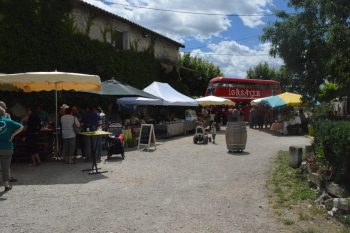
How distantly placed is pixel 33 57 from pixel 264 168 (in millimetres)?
11209

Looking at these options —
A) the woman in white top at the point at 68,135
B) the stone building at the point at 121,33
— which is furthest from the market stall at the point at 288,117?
the woman in white top at the point at 68,135

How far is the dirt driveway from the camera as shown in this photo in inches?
239

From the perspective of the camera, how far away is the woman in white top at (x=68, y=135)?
11.7 metres

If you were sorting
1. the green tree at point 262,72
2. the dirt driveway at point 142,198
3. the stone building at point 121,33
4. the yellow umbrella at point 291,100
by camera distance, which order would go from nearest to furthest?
the dirt driveway at point 142,198 < the stone building at point 121,33 < the yellow umbrella at point 291,100 < the green tree at point 262,72

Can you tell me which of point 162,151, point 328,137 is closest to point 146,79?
point 162,151

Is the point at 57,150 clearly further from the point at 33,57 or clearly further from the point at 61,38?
the point at 61,38

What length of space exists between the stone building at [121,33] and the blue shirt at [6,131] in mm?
12914

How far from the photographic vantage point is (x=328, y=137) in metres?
7.61

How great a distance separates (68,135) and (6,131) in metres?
3.52

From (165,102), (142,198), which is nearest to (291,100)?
(165,102)

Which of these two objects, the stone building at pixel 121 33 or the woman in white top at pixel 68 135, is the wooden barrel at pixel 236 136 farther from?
the stone building at pixel 121 33

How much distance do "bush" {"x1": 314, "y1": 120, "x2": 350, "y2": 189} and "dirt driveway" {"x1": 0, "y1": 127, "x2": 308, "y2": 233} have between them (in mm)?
1421

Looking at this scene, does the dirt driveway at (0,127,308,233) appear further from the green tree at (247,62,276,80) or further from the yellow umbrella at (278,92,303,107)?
the green tree at (247,62,276,80)

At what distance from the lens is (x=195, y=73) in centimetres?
4109
